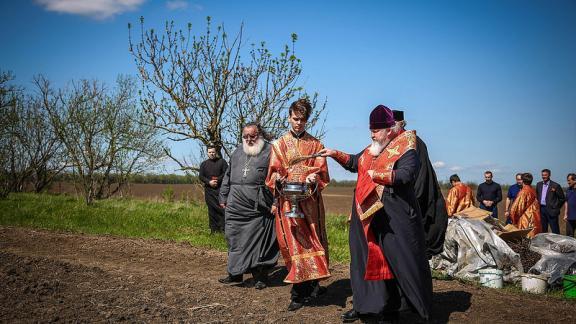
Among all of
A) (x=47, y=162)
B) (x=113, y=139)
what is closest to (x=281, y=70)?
(x=113, y=139)

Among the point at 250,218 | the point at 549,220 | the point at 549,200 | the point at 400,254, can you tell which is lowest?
the point at 549,220

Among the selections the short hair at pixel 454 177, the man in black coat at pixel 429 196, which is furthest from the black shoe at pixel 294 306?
the short hair at pixel 454 177

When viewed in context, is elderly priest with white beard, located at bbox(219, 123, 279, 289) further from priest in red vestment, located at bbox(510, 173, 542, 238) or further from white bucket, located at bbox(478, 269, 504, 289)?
priest in red vestment, located at bbox(510, 173, 542, 238)

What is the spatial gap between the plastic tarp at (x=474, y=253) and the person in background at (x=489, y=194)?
6.04 m

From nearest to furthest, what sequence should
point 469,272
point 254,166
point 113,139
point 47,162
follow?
point 254,166 → point 469,272 → point 113,139 → point 47,162

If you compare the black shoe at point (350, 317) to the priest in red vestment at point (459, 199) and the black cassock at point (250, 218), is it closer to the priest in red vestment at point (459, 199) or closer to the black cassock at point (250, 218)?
the black cassock at point (250, 218)

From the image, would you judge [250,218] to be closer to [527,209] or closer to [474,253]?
[474,253]

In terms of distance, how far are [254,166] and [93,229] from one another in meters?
6.81

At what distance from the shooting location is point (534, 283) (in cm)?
687

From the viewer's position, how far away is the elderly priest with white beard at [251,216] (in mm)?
6695

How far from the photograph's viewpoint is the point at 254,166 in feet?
22.6

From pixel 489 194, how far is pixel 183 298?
10.5 meters

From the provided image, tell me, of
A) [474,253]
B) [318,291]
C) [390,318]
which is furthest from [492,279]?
[390,318]

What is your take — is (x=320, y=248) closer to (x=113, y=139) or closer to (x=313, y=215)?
(x=313, y=215)
